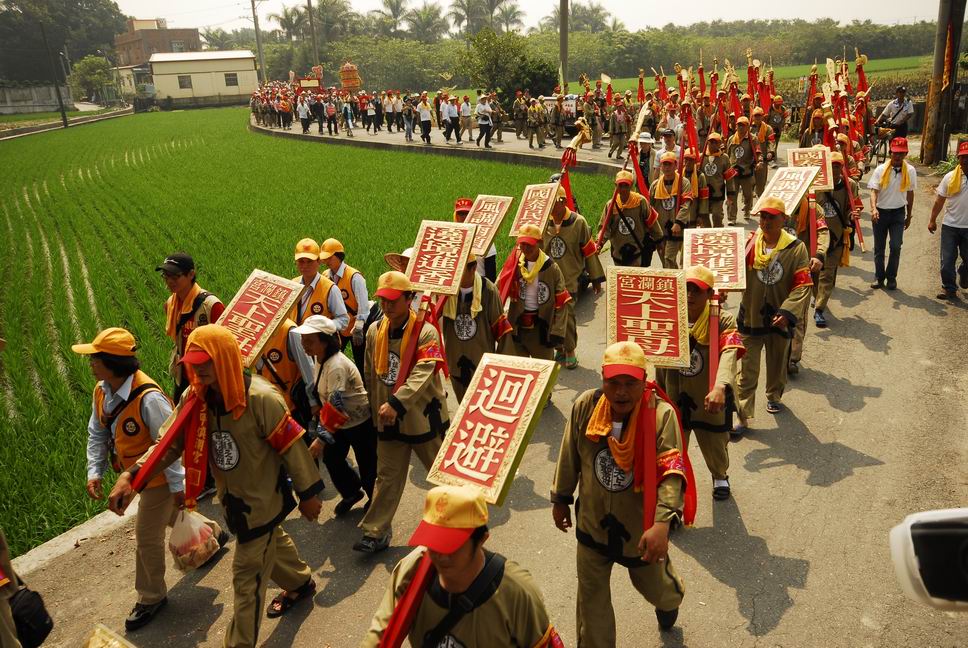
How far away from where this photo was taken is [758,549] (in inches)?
185

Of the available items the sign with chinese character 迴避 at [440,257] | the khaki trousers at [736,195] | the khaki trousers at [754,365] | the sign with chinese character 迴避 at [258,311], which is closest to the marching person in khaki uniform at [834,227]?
the khaki trousers at [754,365]

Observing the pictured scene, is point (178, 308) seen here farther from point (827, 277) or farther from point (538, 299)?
point (827, 277)

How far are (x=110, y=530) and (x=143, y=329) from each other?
3963 millimetres

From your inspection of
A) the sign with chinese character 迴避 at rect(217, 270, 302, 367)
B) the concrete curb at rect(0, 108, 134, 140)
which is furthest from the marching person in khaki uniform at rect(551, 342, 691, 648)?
the concrete curb at rect(0, 108, 134, 140)

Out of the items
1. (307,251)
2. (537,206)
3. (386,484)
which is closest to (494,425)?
(386,484)

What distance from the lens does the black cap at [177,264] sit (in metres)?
5.30

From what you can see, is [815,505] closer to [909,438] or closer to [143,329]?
[909,438]

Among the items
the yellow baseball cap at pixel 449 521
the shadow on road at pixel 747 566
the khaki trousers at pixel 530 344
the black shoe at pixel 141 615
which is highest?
the yellow baseball cap at pixel 449 521

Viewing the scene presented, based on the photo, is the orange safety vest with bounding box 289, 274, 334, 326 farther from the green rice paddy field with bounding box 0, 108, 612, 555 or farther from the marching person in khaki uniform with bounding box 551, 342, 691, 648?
the marching person in khaki uniform with bounding box 551, 342, 691, 648

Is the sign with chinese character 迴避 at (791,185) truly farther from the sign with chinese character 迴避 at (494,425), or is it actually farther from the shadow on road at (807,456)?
the sign with chinese character 迴避 at (494,425)

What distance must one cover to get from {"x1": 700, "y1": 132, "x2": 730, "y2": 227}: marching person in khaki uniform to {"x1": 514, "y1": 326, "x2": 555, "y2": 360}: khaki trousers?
225 inches

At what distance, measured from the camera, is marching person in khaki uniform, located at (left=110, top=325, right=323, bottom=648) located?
145 inches

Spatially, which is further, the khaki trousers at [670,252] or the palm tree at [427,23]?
the palm tree at [427,23]

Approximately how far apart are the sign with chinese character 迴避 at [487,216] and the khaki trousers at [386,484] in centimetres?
217
